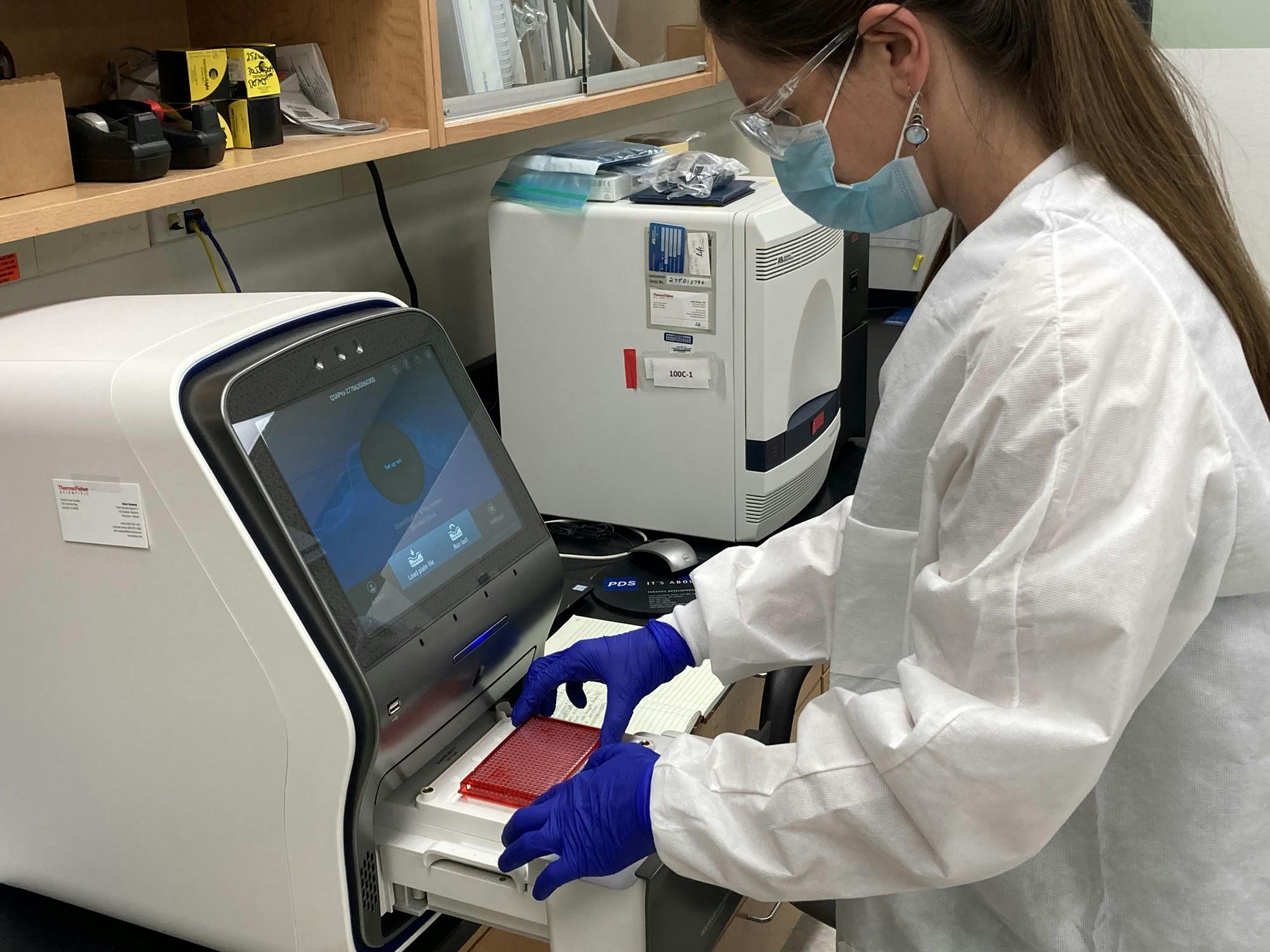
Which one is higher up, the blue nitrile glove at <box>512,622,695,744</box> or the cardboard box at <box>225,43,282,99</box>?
the cardboard box at <box>225,43,282,99</box>

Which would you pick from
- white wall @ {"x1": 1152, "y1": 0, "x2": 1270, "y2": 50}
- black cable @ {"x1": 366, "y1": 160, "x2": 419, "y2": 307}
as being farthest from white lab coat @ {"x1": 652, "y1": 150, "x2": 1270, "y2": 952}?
white wall @ {"x1": 1152, "y1": 0, "x2": 1270, "y2": 50}

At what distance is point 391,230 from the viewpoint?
5.72ft

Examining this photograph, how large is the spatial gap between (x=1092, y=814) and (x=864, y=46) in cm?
58

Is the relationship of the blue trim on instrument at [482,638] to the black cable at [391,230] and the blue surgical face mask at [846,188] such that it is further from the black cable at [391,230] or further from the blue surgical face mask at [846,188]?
the black cable at [391,230]

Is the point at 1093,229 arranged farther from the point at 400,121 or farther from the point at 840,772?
the point at 400,121

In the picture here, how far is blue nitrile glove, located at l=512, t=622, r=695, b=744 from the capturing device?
1054mm

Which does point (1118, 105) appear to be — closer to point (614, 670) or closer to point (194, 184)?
point (614, 670)

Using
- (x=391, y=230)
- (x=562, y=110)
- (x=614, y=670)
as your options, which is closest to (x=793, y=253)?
(x=562, y=110)

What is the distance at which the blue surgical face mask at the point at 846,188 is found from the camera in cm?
92

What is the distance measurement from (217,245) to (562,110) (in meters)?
0.49

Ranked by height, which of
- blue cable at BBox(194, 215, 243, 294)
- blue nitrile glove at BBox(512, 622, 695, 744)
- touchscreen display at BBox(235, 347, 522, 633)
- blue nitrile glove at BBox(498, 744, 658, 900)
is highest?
blue cable at BBox(194, 215, 243, 294)

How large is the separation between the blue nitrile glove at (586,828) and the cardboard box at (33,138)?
66 centimetres

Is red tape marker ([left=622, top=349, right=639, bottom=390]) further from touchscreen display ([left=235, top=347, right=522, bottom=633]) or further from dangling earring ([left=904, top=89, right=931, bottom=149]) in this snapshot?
dangling earring ([left=904, top=89, right=931, bottom=149])

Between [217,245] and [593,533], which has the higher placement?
[217,245]
